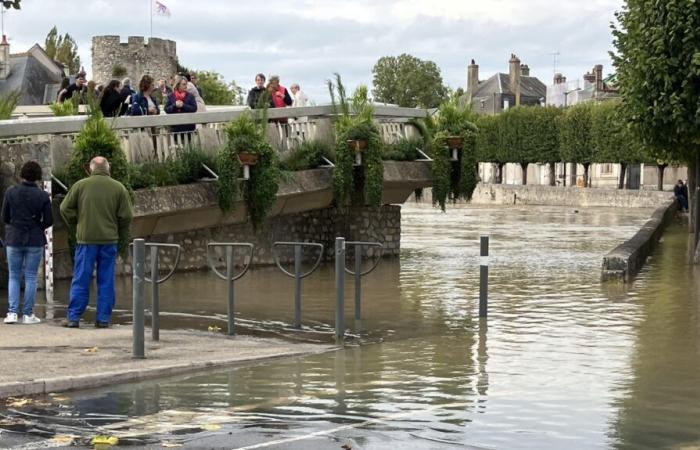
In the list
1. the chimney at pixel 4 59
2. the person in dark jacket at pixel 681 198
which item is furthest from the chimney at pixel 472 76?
the person in dark jacket at pixel 681 198

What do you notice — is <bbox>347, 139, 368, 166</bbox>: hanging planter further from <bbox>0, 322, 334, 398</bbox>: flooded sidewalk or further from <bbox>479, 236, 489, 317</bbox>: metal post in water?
<bbox>0, 322, 334, 398</bbox>: flooded sidewalk

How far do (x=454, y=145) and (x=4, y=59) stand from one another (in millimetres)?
57130

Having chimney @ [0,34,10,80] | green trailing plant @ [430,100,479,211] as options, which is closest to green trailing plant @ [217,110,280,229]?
green trailing plant @ [430,100,479,211]

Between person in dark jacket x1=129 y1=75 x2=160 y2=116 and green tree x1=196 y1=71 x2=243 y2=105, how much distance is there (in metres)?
77.2

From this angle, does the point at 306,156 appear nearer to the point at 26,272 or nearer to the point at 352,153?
the point at 352,153

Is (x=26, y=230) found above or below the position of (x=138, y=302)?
→ above

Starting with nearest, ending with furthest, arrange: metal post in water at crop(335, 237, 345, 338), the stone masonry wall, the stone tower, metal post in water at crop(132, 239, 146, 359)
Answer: metal post in water at crop(132, 239, 146, 359)
metal post in water at crop(335, 237, 345, 338)
the stone masonry wall
the stone tower

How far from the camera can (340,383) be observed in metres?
10.6

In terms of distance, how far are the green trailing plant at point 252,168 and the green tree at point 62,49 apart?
334 ft

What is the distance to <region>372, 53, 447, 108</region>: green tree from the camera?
132m

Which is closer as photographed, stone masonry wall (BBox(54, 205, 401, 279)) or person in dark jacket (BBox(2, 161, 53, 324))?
person in dark jacket (BBox(2, 161, 53, 324))

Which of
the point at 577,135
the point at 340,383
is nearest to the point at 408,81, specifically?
the point at 577,135

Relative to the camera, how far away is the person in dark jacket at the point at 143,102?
71.8ft

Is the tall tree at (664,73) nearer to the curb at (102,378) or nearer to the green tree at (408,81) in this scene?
the curb at (102,378)
